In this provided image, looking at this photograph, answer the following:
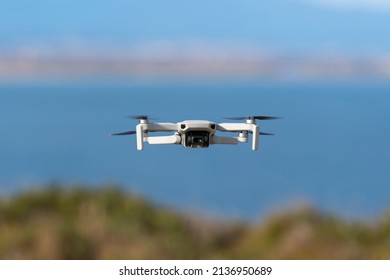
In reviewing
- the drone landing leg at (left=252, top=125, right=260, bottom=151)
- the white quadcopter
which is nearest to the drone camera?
the white quadcopter

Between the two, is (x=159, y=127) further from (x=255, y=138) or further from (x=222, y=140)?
(x=255, y=138)

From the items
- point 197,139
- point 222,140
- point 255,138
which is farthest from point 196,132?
point 255,138

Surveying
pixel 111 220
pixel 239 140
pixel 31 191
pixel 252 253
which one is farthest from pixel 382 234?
pixel 31 191

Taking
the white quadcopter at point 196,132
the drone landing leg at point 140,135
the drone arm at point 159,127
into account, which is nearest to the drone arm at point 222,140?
the white quadcopter at point 196,132

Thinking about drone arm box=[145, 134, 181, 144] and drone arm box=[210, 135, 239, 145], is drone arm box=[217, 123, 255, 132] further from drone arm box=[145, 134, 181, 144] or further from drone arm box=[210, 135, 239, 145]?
drone arm box=[145, 134, 181, 144]

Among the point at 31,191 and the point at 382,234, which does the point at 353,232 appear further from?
the point at 31,191

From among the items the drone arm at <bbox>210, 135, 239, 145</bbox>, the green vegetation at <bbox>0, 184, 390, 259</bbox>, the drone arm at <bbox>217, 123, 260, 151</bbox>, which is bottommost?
the green vegetation at <bbox>0, 184, 390, 259</bbox>

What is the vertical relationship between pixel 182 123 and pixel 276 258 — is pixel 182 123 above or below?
above
